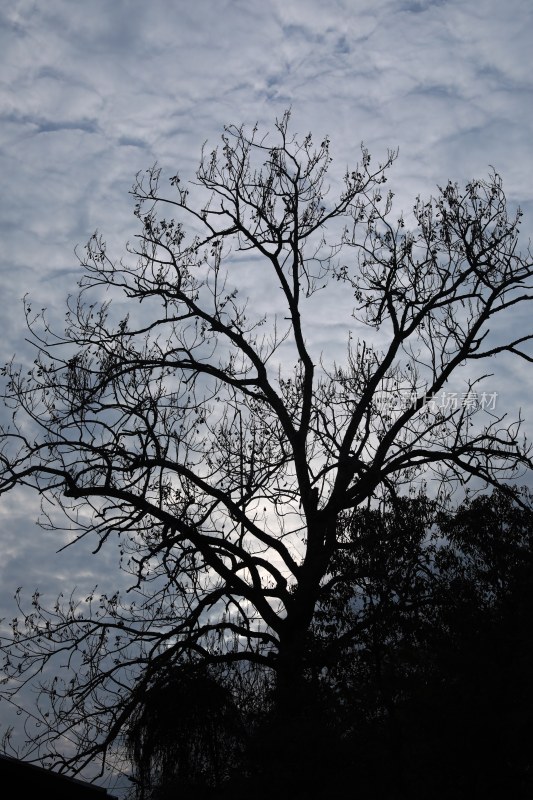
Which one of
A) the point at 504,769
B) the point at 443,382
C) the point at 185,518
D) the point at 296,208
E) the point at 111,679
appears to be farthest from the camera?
the point at 296,208

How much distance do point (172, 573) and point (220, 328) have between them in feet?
15.0

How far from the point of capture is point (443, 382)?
13805 millimetres

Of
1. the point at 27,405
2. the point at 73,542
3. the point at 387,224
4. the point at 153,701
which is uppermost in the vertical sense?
the point at 387,224

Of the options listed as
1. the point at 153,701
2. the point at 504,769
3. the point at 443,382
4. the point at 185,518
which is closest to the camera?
the point at 504,769

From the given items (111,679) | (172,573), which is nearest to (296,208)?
(172,573)

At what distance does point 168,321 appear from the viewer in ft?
47.1

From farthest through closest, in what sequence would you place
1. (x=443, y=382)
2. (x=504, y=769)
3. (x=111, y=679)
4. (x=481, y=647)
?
(x=443, y=382)
(x=111, y=679)
(x=481, y=647)
(x=504, y=769)

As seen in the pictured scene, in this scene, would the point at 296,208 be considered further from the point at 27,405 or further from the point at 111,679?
the point at 111,679

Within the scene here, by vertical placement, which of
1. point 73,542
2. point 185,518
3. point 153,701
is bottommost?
point 153,701

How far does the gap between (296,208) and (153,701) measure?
8.80 metres

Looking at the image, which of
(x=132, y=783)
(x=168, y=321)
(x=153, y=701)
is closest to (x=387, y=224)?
(x=168, y=321)

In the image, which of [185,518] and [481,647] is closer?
[481,647]

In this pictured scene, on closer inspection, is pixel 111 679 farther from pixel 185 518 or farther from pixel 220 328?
pixel 220 328

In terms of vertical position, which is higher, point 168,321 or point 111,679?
point 168,321
